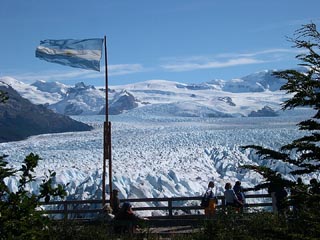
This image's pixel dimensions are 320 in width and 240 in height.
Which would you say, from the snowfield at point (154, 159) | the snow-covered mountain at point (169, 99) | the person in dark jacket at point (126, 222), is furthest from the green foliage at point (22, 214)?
the snow-covered mountain at point (169, 99)

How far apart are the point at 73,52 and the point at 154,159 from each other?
15411 mm

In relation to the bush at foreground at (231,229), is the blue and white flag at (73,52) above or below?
above

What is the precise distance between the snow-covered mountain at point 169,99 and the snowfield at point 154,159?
14.2 metres

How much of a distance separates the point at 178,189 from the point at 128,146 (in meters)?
9.92

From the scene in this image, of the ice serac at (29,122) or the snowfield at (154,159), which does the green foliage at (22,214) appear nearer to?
the snowfield at (154,159)

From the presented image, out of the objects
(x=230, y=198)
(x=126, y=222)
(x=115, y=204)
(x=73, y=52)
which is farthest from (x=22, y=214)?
(x=73, y=52)

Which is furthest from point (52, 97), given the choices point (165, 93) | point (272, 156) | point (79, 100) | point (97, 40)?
point (272, 156)

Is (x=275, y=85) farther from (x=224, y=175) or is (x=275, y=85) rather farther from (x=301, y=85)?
(x=301, y=85)

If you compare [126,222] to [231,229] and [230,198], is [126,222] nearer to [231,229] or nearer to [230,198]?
[231,229]

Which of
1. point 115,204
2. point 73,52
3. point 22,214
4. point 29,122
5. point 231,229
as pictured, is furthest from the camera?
point 29,122

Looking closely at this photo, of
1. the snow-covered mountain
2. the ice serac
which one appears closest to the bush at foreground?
the snow-covered mountain

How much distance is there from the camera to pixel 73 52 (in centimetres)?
1655

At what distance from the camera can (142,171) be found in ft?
92.5

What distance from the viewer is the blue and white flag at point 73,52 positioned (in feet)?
52.9
